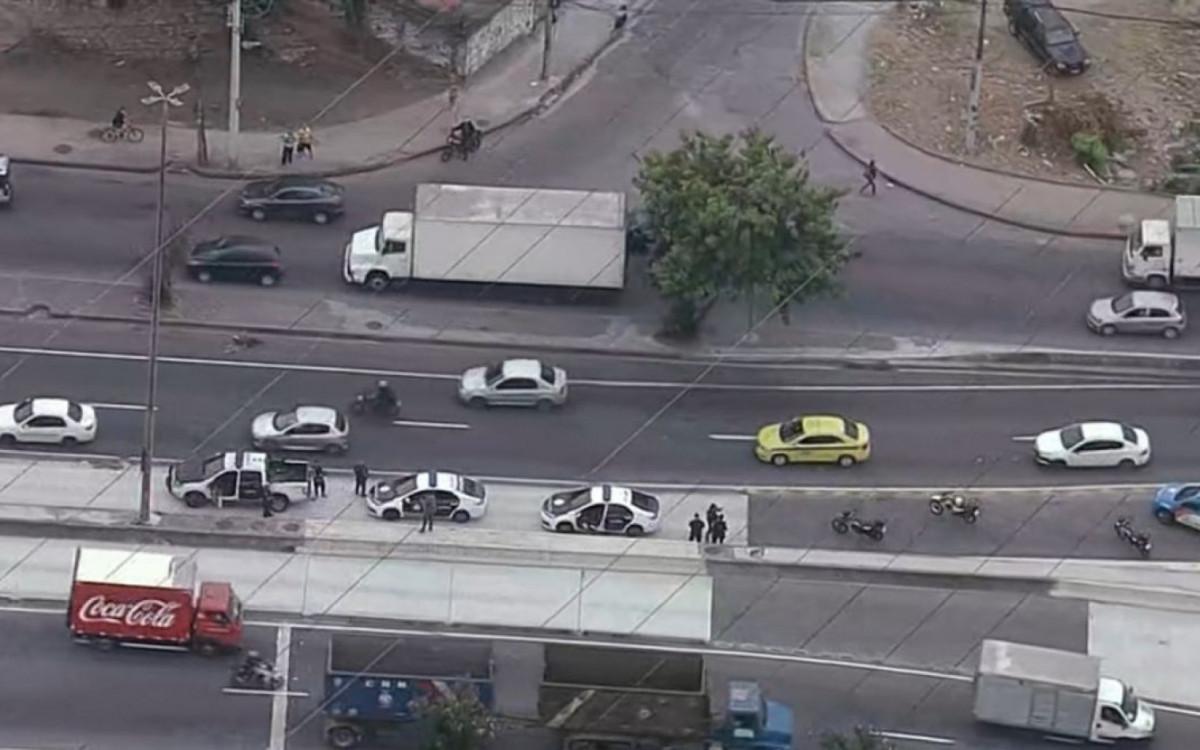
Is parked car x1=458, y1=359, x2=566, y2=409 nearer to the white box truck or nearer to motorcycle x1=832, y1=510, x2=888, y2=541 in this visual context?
motorcycle x1=832, y1=510, x2=888, y2=541

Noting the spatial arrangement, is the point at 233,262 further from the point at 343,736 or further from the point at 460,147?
the point at 343,736

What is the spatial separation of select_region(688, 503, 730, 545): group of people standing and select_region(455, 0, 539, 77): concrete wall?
2294 centimetres

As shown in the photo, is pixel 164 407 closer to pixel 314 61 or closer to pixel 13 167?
pixel 13 167

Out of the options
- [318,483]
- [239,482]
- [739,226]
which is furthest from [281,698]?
[739,226]

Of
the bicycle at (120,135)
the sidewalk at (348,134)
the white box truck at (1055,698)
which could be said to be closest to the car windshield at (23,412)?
the sidewalk at (348,134)

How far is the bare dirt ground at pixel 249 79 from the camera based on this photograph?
90438 mm

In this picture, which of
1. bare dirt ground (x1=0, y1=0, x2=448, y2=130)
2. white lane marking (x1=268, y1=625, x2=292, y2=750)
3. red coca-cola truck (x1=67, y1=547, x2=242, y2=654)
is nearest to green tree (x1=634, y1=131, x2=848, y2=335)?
bare dirt ground (x1=0, y1=0, x2=448, y2=130)

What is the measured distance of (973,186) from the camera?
8962cm

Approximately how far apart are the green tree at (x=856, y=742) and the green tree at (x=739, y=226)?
16236 mm

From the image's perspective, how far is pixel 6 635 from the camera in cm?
6944

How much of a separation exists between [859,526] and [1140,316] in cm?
1249

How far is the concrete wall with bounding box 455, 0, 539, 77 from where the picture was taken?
304 feet

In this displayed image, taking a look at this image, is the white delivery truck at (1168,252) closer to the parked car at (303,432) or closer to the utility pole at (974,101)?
the utility pole at (974,101)

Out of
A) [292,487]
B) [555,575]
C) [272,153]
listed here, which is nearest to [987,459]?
[555,575]
